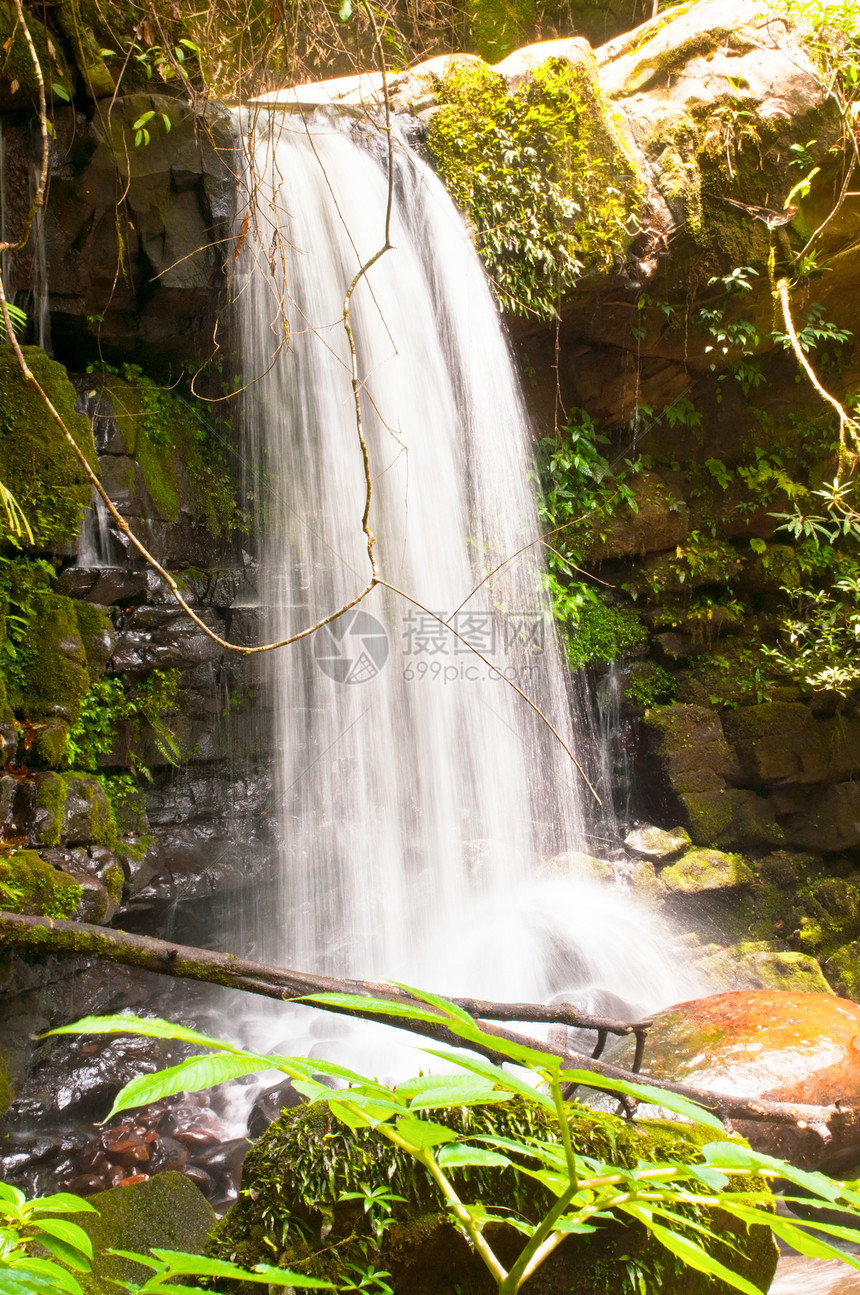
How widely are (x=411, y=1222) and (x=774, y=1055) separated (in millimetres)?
2919

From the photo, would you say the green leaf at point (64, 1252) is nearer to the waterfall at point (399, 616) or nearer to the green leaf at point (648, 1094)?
the green leaf at point (648, 1094)

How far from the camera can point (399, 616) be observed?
21.7ft

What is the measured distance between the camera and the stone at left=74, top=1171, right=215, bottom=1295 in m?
2.01

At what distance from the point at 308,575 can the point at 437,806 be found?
87.6 inches

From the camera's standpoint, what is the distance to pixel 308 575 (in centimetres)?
645

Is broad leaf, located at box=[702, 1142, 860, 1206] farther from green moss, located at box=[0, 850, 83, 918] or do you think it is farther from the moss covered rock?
green moss, located at box=[0, 850, 83, 918]

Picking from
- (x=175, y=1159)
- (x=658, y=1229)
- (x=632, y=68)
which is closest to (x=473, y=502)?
(x=632, y=68)

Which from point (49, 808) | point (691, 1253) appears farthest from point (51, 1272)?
point (49, 808)

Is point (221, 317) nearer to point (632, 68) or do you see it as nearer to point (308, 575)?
point (308, 575)

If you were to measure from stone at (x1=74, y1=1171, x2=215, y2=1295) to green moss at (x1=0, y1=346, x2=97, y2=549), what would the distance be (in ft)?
11.6

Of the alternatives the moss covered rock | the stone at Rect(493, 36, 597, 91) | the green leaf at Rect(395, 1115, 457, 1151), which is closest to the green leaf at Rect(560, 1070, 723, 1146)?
the green leaf at Rect(395, 1115, 457, 1151)

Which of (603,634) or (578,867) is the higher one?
(603,634)

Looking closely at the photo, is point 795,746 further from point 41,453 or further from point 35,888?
point 41,453

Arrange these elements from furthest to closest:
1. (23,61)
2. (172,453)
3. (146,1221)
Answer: (172,453) → (23,61) → (146,1221)
